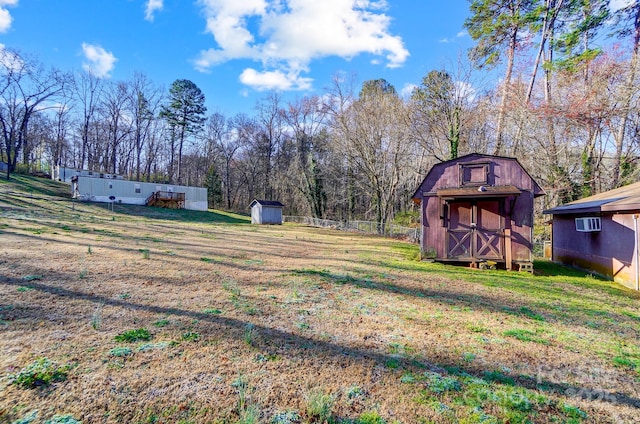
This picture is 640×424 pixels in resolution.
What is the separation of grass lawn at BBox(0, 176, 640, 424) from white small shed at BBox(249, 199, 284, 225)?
70.3 feet

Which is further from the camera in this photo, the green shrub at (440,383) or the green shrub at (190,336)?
the green shrub at (190,336)

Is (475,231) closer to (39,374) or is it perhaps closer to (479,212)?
(479,212)

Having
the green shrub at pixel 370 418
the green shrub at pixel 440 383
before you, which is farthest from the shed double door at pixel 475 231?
the green shrub at pixel 370 418

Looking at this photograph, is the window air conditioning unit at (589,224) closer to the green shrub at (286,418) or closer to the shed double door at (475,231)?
the shed double door at (475,231)

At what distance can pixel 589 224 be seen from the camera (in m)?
9.97

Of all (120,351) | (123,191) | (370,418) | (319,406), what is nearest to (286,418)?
(319,406)

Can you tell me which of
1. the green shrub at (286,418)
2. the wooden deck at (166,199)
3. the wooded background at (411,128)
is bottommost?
the green shrub at (286,418)

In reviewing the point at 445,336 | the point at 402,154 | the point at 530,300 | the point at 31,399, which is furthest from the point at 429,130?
the point at 31,399

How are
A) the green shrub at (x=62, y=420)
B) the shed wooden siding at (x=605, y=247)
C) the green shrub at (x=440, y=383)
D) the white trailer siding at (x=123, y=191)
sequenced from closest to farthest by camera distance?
1. the green shrub at (x=62, y=420)
2. the green shrub at (x=440, y=383)
3. the shed wooden siding at (x=605, y=247)
4. the white trailer siding at (x=123, y=191)

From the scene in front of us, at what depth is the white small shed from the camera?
94.3 ft

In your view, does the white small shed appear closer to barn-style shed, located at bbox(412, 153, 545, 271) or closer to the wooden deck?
the wooden deck

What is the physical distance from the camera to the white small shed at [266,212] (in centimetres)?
2873

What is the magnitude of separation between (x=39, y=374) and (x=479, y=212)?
459 inches

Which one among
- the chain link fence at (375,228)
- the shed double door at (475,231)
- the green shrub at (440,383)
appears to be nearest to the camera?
the green shrub at (440,383)
